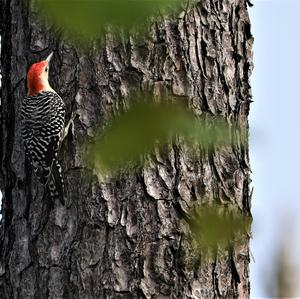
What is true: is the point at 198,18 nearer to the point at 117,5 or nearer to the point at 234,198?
the point at 234,198

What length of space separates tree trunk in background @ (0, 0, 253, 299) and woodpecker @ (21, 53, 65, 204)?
0.21 feet

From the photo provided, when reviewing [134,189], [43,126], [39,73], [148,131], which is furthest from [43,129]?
[148,131]

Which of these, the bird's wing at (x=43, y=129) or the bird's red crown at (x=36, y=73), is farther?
the bird's wing at (x=43, y=129)

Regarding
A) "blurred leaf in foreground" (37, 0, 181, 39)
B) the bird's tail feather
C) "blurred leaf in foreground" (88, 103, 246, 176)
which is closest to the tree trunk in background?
the bird's tail feather

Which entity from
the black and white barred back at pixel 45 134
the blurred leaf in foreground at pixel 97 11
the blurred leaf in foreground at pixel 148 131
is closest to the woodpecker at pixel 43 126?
the black and white barred back at pixel 45 134

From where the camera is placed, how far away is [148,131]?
109 cm

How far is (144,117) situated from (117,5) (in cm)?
16

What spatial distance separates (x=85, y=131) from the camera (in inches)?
134

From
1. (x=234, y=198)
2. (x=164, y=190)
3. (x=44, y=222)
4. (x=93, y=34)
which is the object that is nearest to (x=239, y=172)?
(x=234, y=198)

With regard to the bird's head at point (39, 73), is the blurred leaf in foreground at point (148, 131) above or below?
below

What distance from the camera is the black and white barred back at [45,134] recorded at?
345 cm

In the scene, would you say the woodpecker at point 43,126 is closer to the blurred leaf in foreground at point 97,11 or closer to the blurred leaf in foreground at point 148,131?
the blurred leaf in foreground at point 148,131

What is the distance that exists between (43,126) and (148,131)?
322 centimetres

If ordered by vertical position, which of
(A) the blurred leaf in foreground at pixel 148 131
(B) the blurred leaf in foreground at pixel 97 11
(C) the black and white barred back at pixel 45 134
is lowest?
(A) the blurred leaf in foreground at pixel 148 131
